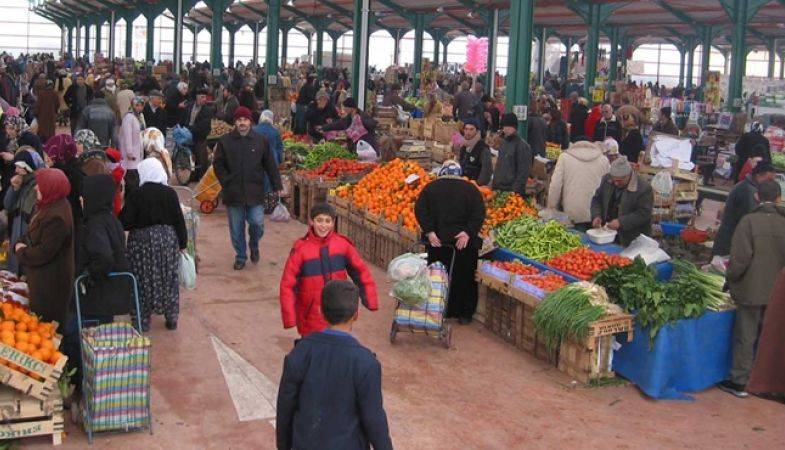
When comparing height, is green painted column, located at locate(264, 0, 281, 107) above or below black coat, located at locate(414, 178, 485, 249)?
above

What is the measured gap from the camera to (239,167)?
30.7ft

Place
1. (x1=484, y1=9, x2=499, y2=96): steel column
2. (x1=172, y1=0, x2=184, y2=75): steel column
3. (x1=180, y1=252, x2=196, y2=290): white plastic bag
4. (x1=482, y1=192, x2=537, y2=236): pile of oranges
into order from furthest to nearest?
(x1=172, y1=0, x2=184, y2=75): steel column → (x1=484, y1=9, x2=499, y2=96): steel column → (x1=482, y1=192, x2=537, y2=236): pile of oranges → (x1=180, y1=252, x2=196, y2=290): white plastic bag

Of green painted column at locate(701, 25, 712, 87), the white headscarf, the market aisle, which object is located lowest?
the market aisle

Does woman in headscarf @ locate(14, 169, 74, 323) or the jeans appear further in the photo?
the jeans

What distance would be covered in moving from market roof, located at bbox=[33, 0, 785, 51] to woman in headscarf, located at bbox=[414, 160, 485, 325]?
14750mm

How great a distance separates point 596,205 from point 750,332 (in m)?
2.33

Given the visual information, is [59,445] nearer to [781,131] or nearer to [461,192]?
[461,192]

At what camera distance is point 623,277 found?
7.02m

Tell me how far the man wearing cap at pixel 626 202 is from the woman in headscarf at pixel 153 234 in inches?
149

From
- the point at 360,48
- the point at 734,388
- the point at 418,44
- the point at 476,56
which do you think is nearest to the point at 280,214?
the point at 360,48

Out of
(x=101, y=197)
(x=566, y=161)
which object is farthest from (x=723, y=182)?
(x=101, y=197)

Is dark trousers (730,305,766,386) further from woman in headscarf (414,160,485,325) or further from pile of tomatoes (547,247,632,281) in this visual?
woman in headscarf (414,160,485,325)

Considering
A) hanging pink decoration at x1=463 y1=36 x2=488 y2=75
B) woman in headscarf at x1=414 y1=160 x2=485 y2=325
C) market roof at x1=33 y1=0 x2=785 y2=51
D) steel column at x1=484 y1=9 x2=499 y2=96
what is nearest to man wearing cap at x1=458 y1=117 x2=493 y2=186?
woman in headscarf at x1=414 y1=160 x2=485 y2=325

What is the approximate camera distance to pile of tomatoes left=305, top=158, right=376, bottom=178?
1258 centimetres
